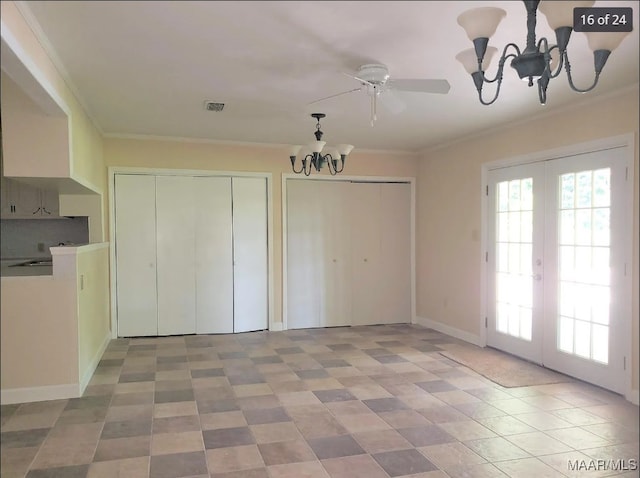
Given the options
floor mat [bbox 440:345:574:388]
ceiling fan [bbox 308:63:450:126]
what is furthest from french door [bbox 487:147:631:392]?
ceiling fan [bbox 308:63:450:126]

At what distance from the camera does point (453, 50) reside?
2.90m

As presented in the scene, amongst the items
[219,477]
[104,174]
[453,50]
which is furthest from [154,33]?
[104,174]

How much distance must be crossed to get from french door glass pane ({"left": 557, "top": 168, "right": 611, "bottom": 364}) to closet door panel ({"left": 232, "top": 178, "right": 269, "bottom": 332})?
3.42 m

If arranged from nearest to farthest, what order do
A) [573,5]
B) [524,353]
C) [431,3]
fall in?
[573,5] → [431,3] → [524,353]

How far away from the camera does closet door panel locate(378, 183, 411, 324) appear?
6.63 m

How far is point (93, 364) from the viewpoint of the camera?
4258 mm

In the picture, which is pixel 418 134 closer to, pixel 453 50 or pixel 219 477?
pixel 453 50

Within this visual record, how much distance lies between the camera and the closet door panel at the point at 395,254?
663cm

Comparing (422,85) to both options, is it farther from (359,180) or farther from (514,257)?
(359,180)

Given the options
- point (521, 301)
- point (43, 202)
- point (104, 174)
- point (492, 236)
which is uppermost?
point (104, 174)

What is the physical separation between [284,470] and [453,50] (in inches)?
103

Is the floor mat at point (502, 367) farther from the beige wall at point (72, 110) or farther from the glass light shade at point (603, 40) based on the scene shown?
the beige wall at point (72, 110)

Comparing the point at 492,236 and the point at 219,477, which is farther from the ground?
the point at 492,236

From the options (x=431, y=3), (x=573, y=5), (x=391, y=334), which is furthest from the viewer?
(x=391, y=334)
